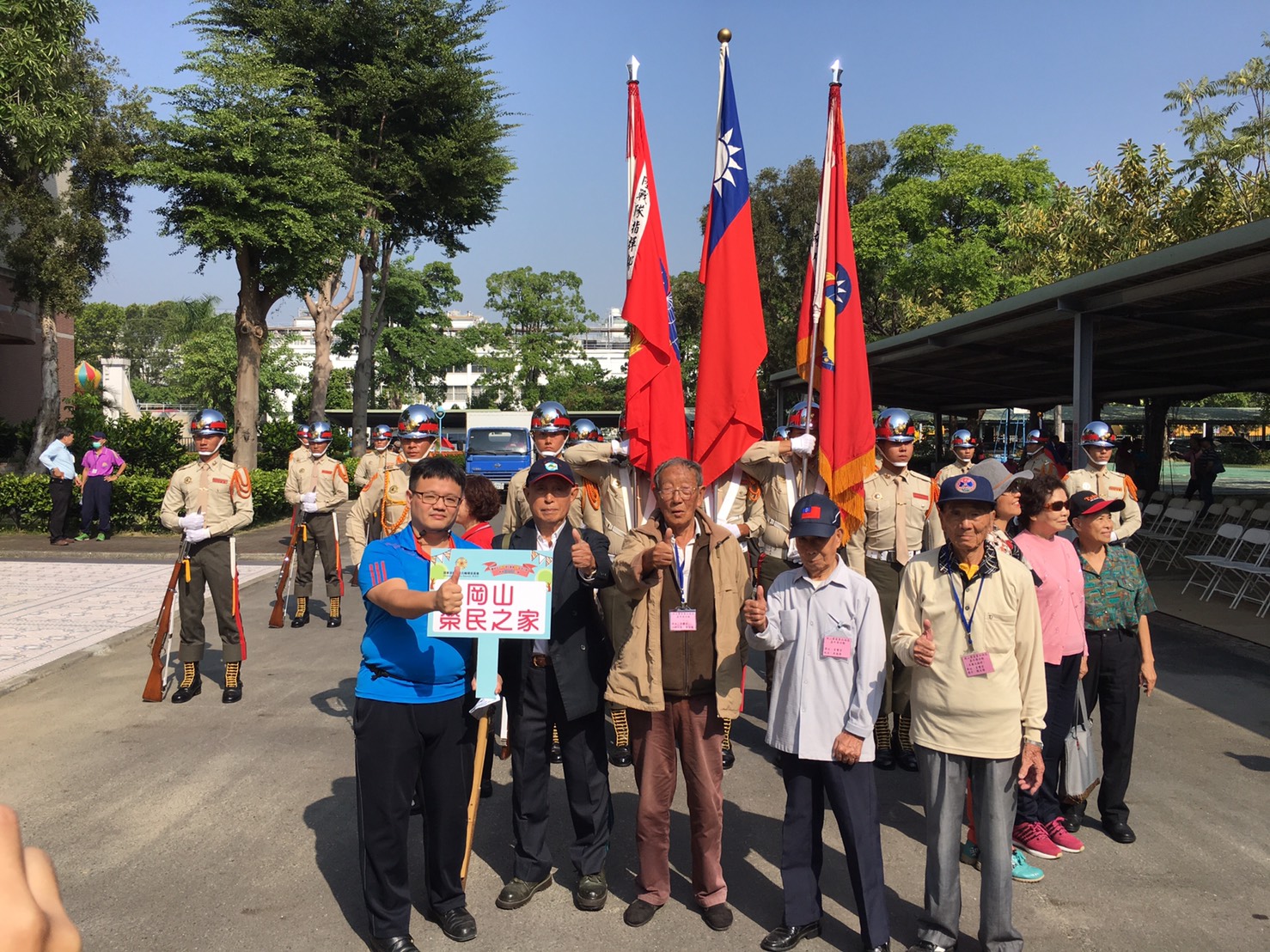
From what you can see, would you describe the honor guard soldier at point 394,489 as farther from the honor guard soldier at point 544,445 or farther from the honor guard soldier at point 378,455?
the honor guard soldier at point 544,445

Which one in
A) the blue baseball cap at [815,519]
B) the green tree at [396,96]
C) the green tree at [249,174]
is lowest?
the blue baseball cap at [815,519]

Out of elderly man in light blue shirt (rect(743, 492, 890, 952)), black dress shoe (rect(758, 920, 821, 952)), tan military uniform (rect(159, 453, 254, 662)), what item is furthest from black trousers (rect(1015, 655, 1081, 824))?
tan military uniform (rect(159, 453, 254, 662))

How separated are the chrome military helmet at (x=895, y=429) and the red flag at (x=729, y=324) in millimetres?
882

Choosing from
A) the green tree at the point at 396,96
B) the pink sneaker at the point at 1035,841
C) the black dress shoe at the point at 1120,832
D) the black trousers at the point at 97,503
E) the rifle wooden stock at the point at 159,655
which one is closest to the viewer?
the pink sneaker at the point at 1035,841

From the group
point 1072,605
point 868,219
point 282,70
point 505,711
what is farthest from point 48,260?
point 868,219

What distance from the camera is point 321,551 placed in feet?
35.3

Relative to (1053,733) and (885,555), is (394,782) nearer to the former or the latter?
(1053,733)

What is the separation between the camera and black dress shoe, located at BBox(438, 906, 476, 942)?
384 cm

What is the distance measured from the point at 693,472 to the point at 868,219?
33.2 metres

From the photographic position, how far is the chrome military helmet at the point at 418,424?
7707 millimetres

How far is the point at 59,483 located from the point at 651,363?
14633mm

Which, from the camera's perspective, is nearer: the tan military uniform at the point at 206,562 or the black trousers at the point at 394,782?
the black trousers at the point at 394,782

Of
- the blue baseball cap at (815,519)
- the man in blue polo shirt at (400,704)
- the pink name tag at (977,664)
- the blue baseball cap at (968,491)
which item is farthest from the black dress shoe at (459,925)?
the blue baseball cap at (968,491)

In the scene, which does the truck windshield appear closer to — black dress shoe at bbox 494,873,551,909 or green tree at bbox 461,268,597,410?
black dress shoe at bbox 494,873,551,909
